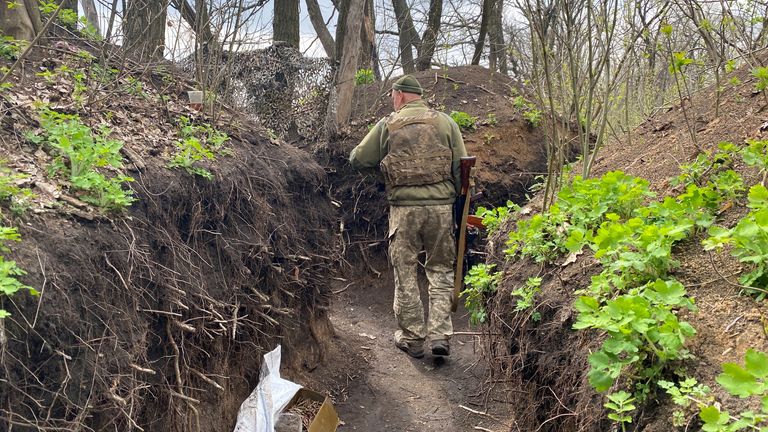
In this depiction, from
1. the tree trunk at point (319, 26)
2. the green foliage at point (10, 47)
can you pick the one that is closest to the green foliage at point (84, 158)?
the green foliage at point (10, 47)

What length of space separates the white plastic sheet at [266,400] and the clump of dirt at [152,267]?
0.21 meters

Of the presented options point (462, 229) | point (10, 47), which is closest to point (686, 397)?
point (462, 229)

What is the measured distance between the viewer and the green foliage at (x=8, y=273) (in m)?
2.42

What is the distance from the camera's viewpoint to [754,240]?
2336mm

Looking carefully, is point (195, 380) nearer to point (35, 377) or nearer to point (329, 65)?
point (35, 377)

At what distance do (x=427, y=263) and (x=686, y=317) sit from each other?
4.00 meters

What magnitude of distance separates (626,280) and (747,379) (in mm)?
965

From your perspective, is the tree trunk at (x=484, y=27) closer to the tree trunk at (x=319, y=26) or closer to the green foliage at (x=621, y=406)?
the tree trunk at (x=319, y=26)

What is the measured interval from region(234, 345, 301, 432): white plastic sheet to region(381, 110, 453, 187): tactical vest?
2.33 meters

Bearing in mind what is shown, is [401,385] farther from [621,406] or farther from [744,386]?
[744,386]

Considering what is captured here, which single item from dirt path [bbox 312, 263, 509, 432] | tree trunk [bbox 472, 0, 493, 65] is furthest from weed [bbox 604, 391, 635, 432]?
tree trunk [bbox 472, 0, 493, 65]

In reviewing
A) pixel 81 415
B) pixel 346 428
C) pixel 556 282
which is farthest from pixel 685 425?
pixel 346 428

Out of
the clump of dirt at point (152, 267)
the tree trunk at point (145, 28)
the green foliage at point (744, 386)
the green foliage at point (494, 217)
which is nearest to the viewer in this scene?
the green foliage at point (744, 386)

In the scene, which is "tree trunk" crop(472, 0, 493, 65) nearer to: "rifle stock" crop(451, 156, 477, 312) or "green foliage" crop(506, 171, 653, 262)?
"rifle stock" crop(451, 156, 477, 312)
